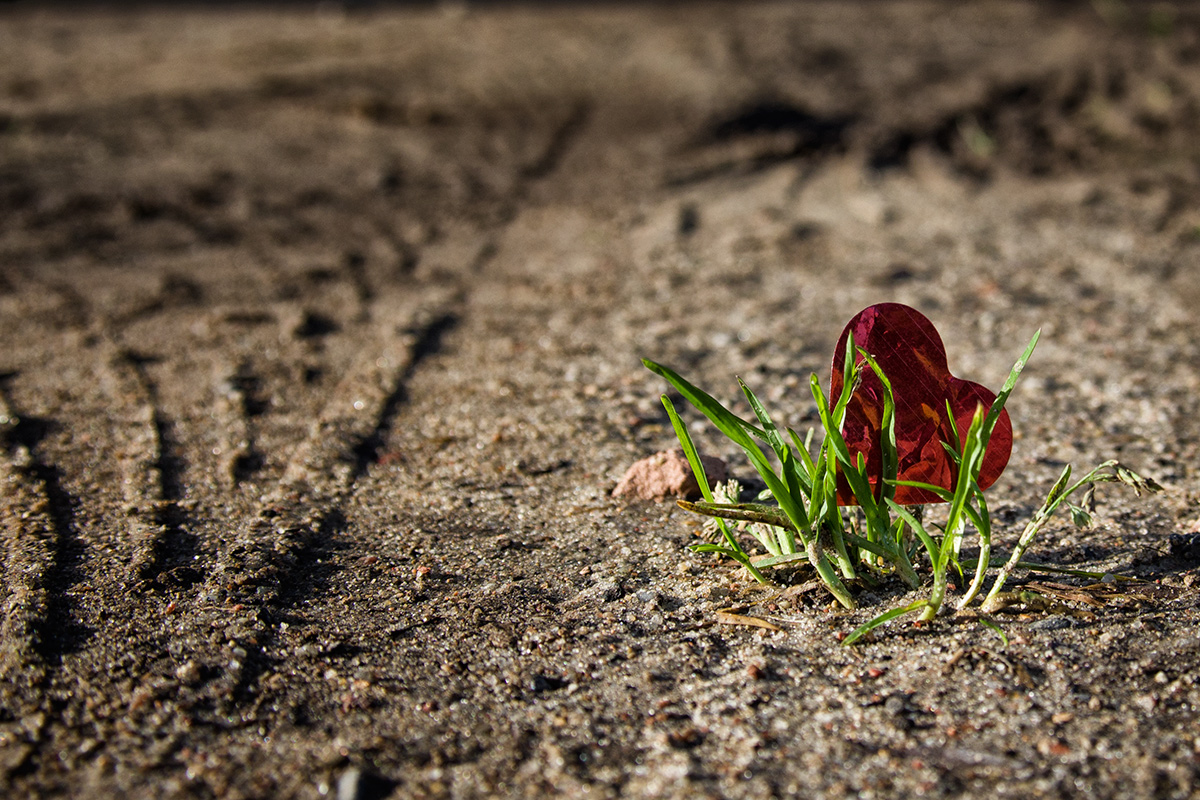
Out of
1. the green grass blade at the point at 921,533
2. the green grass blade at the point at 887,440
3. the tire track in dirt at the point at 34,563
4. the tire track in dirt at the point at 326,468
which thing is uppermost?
the green grass blade at the point at 887,440

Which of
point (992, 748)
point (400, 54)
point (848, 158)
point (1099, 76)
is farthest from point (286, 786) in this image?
point (1099, 76)

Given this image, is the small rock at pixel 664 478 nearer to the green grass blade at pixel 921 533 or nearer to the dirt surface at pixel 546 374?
the dirt surface at pixel 546 374

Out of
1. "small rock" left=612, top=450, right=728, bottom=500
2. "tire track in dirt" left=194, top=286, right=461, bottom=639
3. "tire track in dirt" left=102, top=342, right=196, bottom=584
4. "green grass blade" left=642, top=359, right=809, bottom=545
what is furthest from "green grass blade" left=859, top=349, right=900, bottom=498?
"tire track in dirt" left=102, top=342, right=196, bottom=584

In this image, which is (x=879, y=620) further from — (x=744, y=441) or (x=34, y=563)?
(x=34, y=563)

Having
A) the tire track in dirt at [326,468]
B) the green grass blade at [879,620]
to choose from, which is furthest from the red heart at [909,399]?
the tire track in dirt at [326,468]

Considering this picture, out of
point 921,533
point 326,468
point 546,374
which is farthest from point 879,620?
point 546,374

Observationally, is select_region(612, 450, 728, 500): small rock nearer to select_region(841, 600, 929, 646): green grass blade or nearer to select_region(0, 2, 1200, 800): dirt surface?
select_region(0, 2, 1200, 800): dirt surface

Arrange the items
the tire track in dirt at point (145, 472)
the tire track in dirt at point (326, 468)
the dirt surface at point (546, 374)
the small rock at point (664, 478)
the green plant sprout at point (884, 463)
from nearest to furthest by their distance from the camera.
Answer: the dirt surface at point (546, 374) → the green plant sprout at point (884, 463) → the tire track in dirt at point (326, 468) → the tire track in dirt at point (145, 472) → the small rock at point (664, 478)
